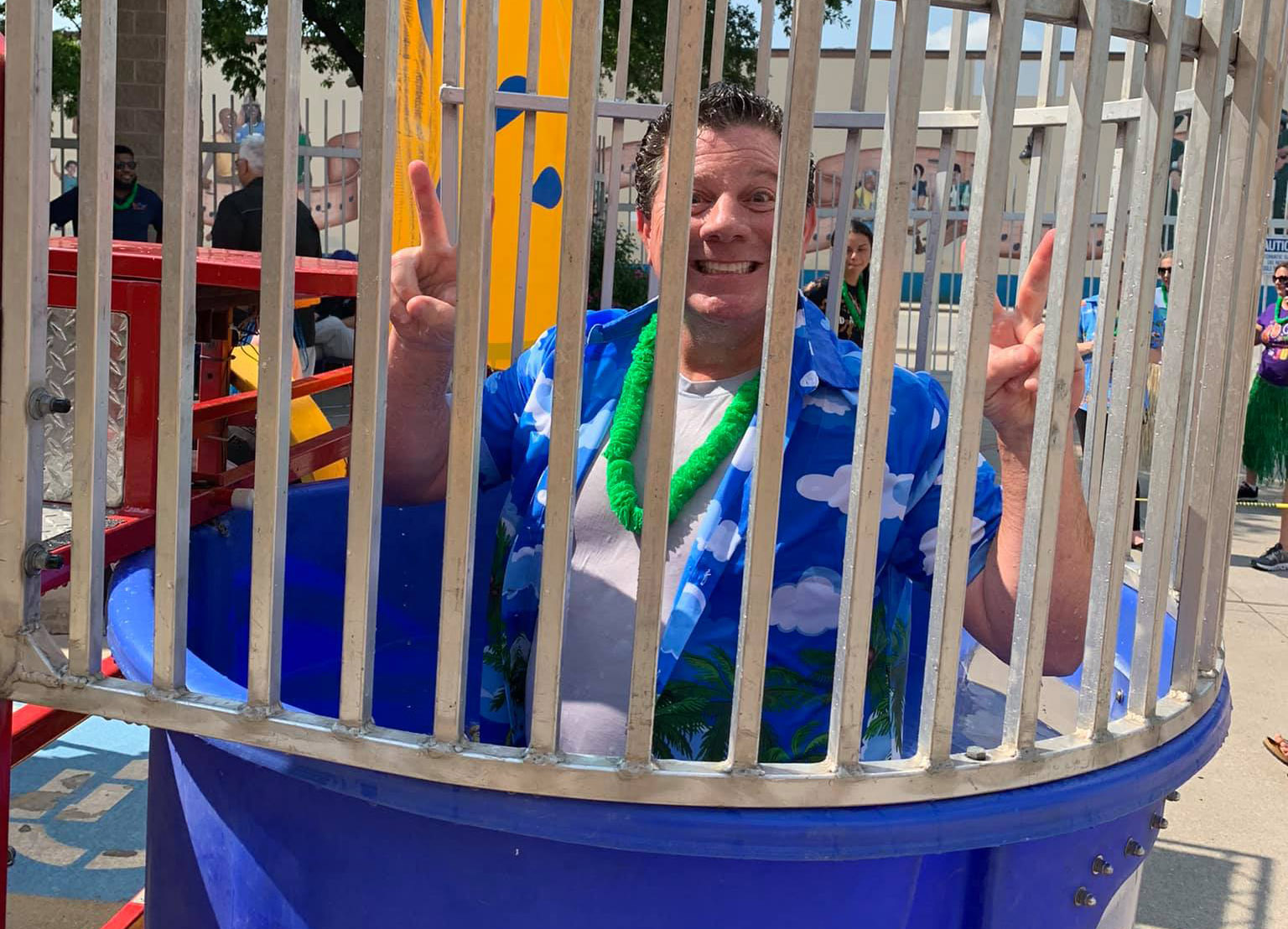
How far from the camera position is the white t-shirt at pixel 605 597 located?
63.9 inches

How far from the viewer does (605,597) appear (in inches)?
66.3

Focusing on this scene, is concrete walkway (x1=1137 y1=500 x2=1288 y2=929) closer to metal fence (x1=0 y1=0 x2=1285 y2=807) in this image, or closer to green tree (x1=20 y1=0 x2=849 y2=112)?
metal fence (x1=0 y1=0 x2=1285 y2=807)

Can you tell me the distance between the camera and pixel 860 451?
45.1 inches

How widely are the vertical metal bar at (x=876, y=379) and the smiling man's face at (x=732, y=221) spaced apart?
0.51 metres

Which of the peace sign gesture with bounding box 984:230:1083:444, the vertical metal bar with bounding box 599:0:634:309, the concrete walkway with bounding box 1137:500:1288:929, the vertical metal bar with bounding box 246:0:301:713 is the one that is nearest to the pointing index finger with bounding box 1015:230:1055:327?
the peace sign gesture with bounding box 984:230:1083:444

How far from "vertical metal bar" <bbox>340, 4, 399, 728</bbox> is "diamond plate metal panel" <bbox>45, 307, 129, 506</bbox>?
2.53 ft

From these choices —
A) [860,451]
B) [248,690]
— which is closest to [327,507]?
[248,690]

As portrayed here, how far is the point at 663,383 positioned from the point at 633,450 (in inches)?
24.4

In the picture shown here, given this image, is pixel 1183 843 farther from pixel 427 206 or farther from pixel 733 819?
pixel 427 206

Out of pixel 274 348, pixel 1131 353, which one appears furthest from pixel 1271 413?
pixel 274 348

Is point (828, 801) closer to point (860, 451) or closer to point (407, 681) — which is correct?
point (860, 451)

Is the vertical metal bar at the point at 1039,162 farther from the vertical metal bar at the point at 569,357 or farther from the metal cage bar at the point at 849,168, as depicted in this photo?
the vertical metal bar at the point at 569,357

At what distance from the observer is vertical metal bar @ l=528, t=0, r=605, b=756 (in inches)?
42.3

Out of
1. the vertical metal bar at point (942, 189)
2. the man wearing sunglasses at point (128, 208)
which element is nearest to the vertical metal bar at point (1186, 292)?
the vertical metal bar at point (942, 189)
